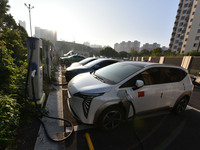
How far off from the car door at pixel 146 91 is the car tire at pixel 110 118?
431 millimetres

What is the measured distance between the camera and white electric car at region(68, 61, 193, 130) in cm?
209

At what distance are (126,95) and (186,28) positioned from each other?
60.9 m

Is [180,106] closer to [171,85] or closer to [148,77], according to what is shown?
[171,85]

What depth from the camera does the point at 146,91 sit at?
247 cm

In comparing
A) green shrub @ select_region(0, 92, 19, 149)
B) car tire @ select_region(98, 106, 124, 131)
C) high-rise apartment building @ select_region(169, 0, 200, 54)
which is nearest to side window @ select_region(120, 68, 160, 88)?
car tire @ select_region(98, 106, 124, 131)

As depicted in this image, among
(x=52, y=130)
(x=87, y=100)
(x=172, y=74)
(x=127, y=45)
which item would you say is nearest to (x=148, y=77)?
(x=172, y=74)

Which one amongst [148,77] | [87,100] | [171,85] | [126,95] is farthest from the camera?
[171,85]

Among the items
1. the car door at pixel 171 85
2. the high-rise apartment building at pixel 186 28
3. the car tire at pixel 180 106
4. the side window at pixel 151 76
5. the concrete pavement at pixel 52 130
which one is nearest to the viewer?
the concrete pavement at pixel 52 130

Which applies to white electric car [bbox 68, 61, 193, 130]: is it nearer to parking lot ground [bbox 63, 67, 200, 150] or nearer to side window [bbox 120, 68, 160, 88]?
side window [bbox 120, 68, 160, 88]

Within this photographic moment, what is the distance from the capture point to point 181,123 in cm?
295

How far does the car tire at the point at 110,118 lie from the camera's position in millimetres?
2189

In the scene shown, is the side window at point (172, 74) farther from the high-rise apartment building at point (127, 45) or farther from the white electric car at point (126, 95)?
the high-rise apartment building at point (127, 45)

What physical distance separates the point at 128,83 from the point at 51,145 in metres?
2.02

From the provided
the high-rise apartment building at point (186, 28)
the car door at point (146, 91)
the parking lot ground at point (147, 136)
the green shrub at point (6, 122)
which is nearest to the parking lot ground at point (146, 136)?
the parking lot ground at point (147, 136)
